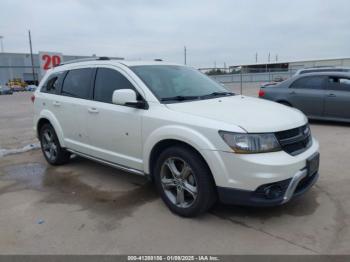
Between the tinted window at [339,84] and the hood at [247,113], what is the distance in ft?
18.7

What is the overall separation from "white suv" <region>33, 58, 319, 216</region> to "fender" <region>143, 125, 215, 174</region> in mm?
10

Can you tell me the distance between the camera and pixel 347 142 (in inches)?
273

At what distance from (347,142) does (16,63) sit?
3093 inches

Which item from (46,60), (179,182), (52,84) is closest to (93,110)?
(52,84)

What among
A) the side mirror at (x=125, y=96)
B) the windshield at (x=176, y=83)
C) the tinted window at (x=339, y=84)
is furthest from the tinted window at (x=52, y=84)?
the tinted window at (x=339, y=84)

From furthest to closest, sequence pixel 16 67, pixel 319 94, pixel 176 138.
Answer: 1. pixel 16 67
2. pixel 319 94
3. pixel 176 138

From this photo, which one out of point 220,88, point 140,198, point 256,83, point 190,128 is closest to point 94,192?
point 140,198

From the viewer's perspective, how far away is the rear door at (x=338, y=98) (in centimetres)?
874

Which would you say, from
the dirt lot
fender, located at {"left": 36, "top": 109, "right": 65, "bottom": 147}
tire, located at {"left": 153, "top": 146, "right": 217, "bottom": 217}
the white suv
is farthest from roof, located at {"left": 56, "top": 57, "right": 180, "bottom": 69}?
the dirt lot

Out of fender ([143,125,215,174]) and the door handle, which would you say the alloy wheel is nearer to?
fender ([143,125,215,174])

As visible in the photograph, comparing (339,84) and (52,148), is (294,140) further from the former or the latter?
(339,84)

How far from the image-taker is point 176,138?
11.8ft

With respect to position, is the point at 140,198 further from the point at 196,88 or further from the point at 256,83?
the point at 256,83

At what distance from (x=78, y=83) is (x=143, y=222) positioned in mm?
2609
